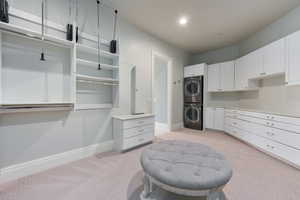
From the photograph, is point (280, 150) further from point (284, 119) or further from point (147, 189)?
point (147, 189)

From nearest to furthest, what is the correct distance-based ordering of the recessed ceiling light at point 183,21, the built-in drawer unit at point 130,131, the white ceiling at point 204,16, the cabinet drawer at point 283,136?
the cabinet drawer at point 283,136, the white ceiling at point 204,16, the built-in drawer unit at point 130,131, the recessed ceiling light at point 183,21

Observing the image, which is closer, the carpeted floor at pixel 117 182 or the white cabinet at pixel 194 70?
the carpeted floor at pixel 117 182

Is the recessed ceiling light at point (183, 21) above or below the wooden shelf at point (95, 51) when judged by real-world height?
above

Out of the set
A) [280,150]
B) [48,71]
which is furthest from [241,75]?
[48,71]

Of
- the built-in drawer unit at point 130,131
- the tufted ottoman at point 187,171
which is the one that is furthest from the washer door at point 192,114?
the tufted ottoman at point 187,171

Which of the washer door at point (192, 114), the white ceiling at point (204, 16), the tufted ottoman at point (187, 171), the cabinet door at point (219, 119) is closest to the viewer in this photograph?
the tufted ottoman at point (187, 171)

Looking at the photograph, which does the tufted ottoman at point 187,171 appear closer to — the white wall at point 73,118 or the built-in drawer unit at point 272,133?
the white wall at point 73,118

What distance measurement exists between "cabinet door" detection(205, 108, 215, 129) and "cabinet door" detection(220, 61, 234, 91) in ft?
2.67

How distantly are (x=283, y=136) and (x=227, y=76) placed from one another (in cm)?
230

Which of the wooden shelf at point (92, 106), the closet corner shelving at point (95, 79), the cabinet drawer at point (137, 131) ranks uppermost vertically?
the closet corner shelving at point (95, 79)

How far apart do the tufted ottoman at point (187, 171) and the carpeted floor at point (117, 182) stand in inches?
17.2

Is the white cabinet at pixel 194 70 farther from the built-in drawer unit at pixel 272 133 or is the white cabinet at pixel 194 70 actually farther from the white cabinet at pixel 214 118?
the built-in drawer unit at pixel 272 133

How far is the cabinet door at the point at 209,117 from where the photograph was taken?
177 inches

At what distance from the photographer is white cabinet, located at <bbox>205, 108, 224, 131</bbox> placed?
431 cm
